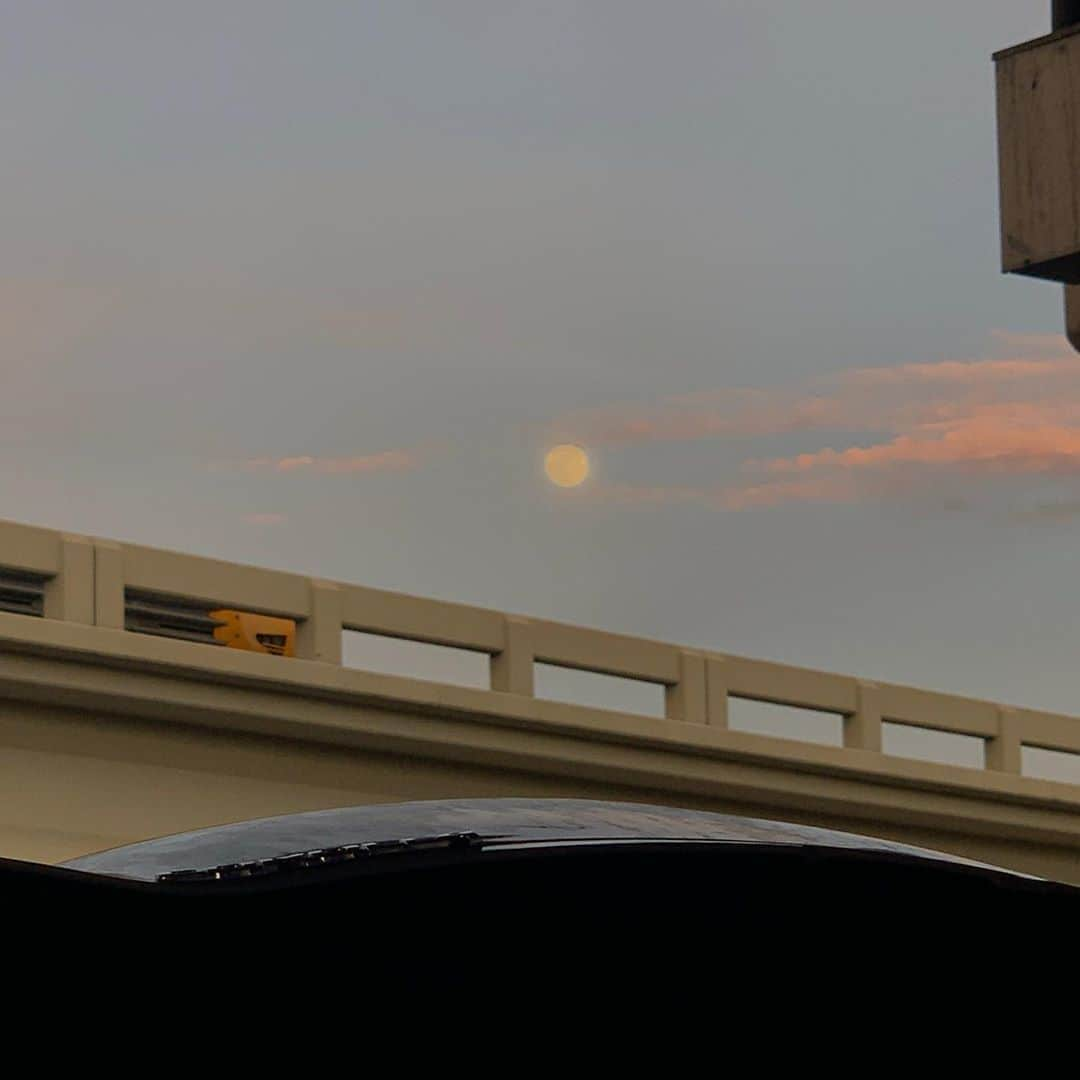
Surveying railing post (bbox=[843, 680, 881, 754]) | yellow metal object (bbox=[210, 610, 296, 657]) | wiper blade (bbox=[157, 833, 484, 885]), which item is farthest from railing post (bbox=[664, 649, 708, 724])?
wiper blade (bbox=[157, 833, 484, 885])

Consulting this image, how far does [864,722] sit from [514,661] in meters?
6.05

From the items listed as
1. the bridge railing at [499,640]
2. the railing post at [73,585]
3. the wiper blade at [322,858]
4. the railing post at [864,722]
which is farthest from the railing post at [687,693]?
the wiper blade at [322,858]

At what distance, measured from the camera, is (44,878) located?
7.06ft

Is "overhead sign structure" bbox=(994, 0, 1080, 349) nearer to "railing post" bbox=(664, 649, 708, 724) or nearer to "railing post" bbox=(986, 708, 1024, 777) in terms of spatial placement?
"railing post" bbox=(664, 649, 708, 724)

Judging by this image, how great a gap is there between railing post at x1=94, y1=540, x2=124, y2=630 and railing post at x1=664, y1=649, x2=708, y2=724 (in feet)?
23.0

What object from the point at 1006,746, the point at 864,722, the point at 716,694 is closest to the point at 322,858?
the point at 716,694

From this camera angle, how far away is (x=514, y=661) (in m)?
22.2

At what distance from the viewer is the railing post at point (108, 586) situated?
1891 centimetres

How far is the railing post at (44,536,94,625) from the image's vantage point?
A: 18.6 meters

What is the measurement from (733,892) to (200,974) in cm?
65

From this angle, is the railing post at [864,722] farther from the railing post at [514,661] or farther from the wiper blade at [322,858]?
the wiper blade at [322,858]

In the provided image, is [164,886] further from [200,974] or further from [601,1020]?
[601,1020]

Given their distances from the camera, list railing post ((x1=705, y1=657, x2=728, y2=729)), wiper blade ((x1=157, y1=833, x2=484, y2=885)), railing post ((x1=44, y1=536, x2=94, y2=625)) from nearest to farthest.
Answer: wiper blade ((x1=157, y1=833, x2=484, y2=885)) < railing post ((x1=44, y1=536, x2=94, y2=625)) < railing post ((x1=705, y1=657, x2=728, y2=729))

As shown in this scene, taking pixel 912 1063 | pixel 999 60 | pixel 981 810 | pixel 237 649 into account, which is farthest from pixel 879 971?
pixel 981 810
